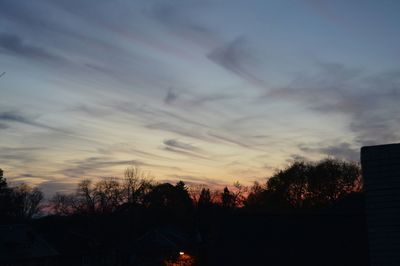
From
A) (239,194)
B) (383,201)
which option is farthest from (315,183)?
(383,201)

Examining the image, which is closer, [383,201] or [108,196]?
[383,201]

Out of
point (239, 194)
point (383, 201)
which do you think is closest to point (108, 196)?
point (239, 194)

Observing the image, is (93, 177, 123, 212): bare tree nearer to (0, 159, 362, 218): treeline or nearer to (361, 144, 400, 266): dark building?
(0, 159, 362, 218): treeline

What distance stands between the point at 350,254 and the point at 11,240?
46.6 metres

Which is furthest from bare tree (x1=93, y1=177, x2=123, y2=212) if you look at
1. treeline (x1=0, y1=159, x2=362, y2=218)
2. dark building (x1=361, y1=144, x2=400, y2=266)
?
dark building (x1=361, y1=144, x2=400, y2=266)

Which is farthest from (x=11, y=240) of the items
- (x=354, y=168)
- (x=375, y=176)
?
(x=375, y=176)

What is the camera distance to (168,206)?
84.1 meters

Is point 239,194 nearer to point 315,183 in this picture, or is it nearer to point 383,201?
point 315,183

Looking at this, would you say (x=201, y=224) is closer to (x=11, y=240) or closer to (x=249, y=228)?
(x=11, y=240)

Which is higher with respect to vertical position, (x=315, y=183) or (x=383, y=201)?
(x=315, y=183)

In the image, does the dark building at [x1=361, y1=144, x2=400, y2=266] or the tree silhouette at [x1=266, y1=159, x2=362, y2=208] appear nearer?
the dark building at [x1=361, y1=144, x2=400, y2=266]

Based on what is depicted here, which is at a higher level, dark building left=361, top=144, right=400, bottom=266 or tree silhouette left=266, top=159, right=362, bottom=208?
tree silhouette left=266, top=159, right=362, bottom=208

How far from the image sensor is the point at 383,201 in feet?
35.2

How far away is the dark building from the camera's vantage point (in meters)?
10.5
